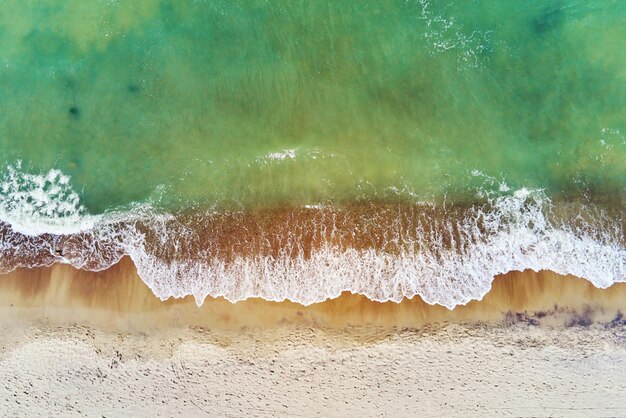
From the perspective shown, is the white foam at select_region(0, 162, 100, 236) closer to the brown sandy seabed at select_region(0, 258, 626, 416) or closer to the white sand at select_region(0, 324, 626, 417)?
the brown sandy seabed at select_region(0, 258, 626, 416)

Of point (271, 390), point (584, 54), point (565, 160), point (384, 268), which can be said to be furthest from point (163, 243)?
point (584, 54)

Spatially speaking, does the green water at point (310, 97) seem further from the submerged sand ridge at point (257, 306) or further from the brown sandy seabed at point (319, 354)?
the brown sandy seabed at point (319, 354)

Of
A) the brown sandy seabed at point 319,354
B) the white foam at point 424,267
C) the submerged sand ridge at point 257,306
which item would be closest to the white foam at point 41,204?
the submerged sand ridge at point 257,306

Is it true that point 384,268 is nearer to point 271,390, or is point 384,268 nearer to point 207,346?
point 271,390

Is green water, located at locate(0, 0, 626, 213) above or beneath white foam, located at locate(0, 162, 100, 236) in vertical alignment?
above

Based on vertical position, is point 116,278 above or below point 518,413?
above

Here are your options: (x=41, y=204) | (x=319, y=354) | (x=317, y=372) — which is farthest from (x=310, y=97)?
(x=41, y=204)

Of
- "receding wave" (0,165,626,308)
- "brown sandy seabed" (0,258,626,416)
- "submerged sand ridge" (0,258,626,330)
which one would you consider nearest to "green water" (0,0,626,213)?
"receding wave" (0,165,626,308)
